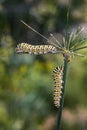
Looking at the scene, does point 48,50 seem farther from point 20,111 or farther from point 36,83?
point 36,83

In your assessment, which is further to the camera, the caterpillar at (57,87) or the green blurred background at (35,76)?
the green blurred background at (35,76)

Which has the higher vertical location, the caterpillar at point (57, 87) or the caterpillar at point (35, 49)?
the caterpillar at point (35, 49)

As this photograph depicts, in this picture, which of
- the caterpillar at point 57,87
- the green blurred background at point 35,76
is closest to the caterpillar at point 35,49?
the caterpillar at point 57,87

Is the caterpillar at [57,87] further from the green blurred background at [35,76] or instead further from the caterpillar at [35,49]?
the green blurred background at [35,76]

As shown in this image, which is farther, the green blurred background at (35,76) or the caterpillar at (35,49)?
the green blurred background at (35,76)

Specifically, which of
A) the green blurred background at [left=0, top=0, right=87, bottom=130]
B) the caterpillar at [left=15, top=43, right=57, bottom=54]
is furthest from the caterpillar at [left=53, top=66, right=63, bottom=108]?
the green blurred background at [left=0, top=0, right=87, bottom=130]

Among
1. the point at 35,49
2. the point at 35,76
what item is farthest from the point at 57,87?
the point at 35,76

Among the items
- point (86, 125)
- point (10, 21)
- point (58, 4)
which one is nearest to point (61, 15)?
point (58, 4)

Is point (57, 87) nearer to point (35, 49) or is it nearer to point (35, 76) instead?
point (35, 49)
